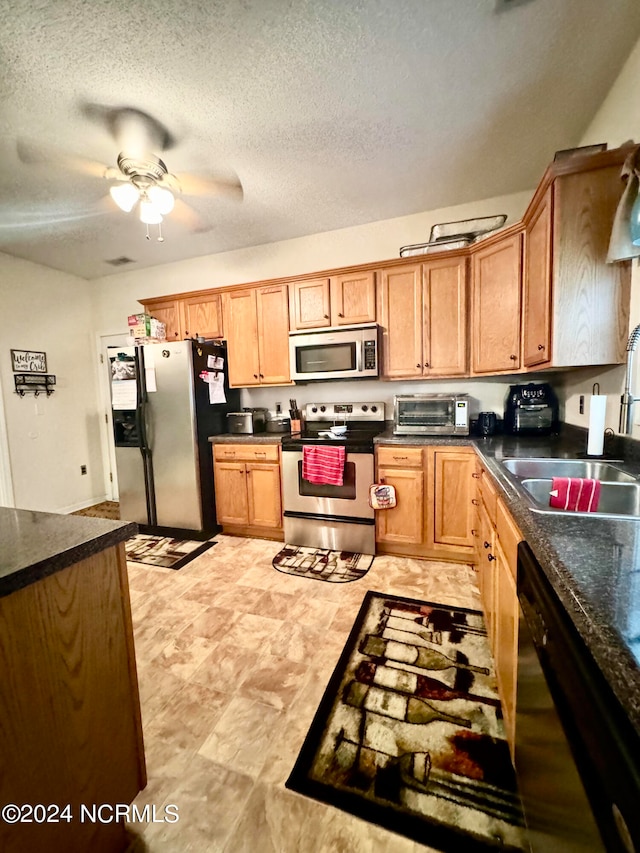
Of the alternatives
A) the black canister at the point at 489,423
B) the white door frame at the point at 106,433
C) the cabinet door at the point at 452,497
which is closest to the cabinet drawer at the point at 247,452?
the cabinet door at the point at 452,497

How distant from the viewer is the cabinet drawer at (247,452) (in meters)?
2.84

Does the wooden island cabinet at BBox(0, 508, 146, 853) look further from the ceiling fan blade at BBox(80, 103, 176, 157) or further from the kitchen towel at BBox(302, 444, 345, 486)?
the ceiling fan blade at BBox(80, 103, 176, 157)

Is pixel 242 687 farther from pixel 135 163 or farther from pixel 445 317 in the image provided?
pixel 135 163

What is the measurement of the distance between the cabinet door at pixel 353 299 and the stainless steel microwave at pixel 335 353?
15 centimetres

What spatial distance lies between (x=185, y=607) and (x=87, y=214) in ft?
10.1

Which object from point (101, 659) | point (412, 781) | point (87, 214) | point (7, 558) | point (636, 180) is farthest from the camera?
point (87, 214)

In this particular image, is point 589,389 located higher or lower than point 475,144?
lower

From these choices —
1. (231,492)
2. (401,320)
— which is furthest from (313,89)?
(231,492)

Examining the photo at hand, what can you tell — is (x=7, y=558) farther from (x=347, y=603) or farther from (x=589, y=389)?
(x=589, y=389)

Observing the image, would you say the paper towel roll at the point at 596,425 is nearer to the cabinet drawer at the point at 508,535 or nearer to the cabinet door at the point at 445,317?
the cabinet drawer at the point at 508,535

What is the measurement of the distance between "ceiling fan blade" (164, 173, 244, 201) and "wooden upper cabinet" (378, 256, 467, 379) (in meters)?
1.24

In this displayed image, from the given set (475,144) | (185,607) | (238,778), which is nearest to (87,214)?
(475,144)

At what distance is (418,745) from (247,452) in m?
2.19

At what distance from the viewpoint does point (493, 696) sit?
1.36 meters
